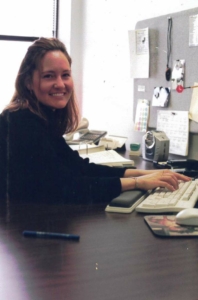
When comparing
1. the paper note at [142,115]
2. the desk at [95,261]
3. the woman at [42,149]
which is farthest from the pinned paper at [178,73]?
the desk at [95,261]

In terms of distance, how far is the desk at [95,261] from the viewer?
0.67 meters

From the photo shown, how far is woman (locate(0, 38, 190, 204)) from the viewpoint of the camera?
123 cm

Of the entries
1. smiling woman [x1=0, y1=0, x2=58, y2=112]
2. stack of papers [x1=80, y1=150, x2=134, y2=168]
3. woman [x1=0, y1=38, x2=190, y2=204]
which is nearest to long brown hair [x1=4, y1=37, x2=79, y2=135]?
woman [x1=0, y1=38, x2=190, y2=204]

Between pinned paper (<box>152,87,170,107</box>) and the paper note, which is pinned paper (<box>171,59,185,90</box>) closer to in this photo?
pinned paper (<box>152,87,170,107</box>)

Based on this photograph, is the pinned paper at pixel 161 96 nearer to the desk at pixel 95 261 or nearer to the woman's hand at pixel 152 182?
the woman's hand at pixel 152 182

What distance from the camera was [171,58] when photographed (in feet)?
6.63

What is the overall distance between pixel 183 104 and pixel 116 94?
25.2 inches

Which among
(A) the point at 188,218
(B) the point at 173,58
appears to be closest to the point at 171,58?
(B) the point at 173,58

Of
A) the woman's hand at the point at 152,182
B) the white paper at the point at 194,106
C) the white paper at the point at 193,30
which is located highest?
the white paper at the point at 193,30

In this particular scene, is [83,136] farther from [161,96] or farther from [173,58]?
[173,58]

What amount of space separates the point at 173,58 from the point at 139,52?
0.28 meters

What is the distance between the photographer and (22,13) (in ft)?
9.73

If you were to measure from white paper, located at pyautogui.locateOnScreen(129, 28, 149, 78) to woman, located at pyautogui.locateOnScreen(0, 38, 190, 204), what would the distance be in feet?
2.65

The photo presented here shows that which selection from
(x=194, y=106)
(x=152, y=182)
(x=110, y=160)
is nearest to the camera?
(x=152, y=182)
